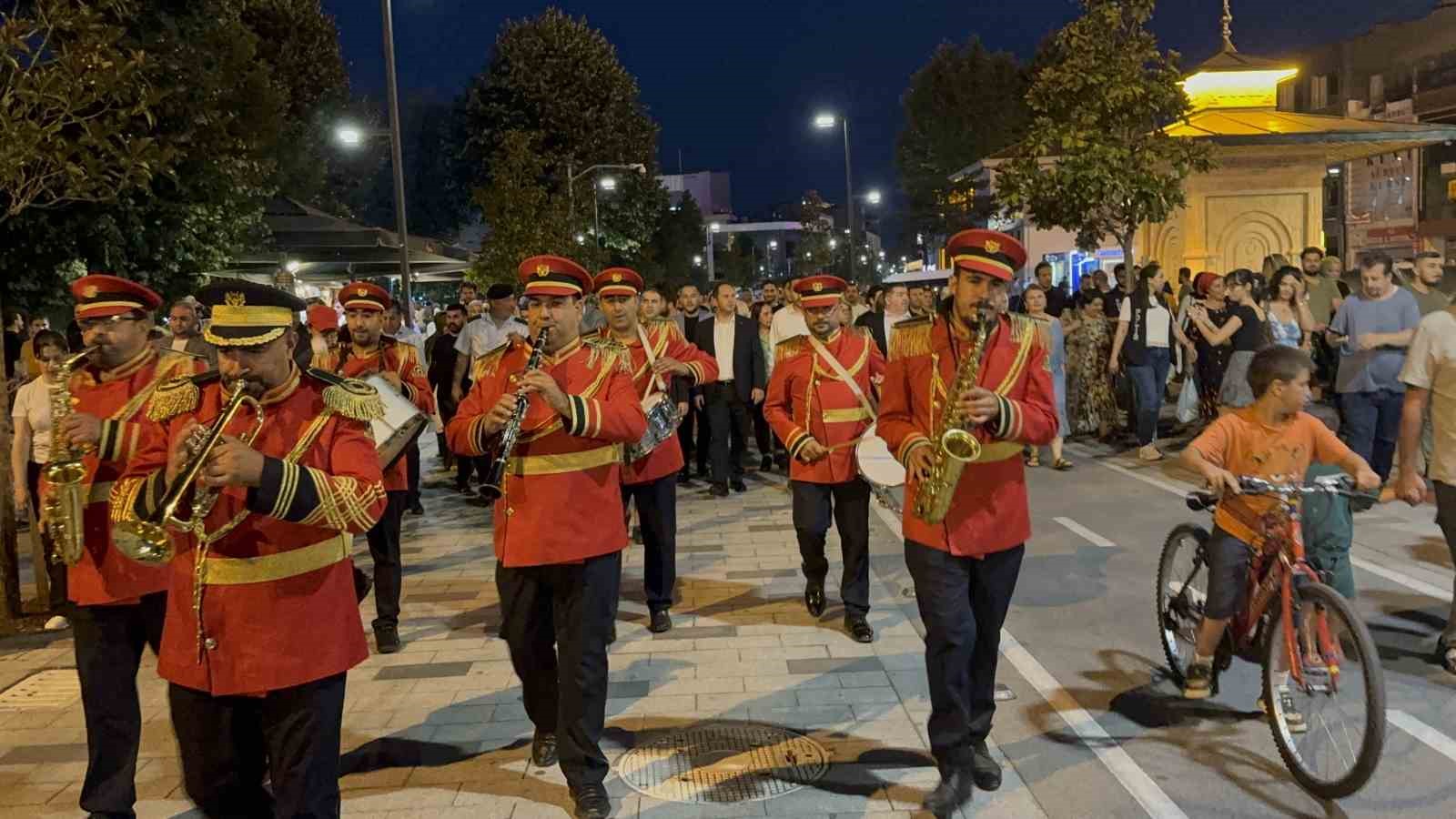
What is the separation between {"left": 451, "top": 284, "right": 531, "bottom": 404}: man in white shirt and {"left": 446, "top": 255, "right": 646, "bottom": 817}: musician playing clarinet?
5.91 metres

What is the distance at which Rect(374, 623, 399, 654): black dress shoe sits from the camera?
23.3ft

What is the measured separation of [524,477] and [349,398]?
132 centimetres

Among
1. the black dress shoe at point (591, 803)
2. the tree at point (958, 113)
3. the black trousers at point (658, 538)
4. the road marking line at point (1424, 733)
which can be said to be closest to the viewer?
the black dress shoe at point (591, 803)

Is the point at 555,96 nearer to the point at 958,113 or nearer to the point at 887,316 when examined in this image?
the point at 958,113

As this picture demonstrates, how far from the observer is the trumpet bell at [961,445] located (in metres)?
4.27

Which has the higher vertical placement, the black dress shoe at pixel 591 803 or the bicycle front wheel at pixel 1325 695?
the bicycle front wheel at pixel 1325 695

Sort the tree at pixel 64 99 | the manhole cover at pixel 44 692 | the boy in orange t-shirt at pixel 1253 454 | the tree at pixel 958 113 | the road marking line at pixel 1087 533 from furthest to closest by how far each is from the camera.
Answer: the tree at pixel 958 113 → the road marking line at pixel 1087 533 → the tree at pixel 64 99 → the manhole cover at pixel 44 692 → the boy in orange t-shirt at pixel 1253 454

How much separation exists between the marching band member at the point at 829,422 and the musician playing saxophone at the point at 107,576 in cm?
362

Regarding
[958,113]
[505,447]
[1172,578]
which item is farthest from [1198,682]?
[958,113]

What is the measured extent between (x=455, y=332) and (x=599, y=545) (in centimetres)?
925

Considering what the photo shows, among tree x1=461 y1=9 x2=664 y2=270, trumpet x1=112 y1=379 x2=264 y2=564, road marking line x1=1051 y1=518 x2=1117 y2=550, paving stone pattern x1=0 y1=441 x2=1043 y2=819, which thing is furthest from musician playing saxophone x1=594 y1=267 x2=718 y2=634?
tree x1=461 y1=9 x2=664 y2=270

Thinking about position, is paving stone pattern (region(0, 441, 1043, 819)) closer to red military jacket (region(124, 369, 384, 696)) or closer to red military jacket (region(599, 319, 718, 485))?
red military jacket (region(599, 319, 718, 485))

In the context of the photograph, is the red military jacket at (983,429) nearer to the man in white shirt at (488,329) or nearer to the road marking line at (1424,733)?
the road marking line at (1424,733)

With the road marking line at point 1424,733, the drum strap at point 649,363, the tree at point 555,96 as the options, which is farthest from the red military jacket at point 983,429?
the tree at point 555,96
